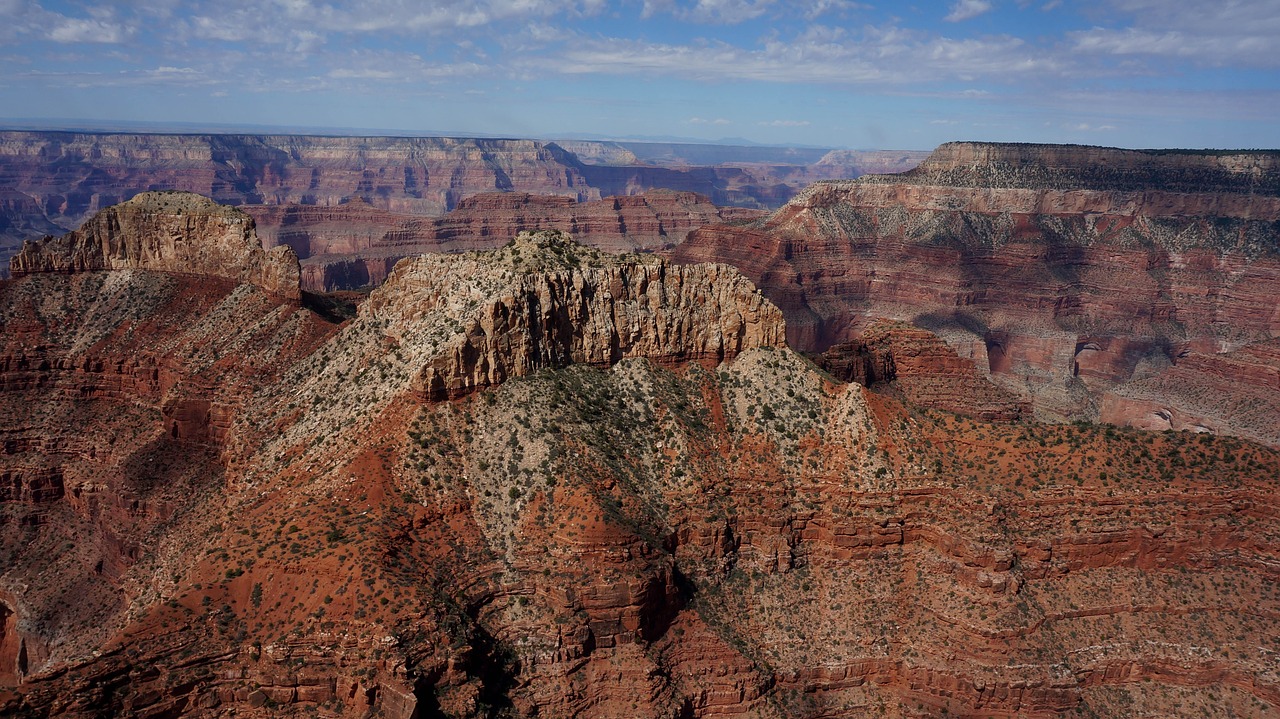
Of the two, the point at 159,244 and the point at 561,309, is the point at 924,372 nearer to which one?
the point at 561,309

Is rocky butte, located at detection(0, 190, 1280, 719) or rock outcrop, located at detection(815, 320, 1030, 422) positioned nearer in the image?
rocky butte, located at detection(0, 190, 1280, 719)

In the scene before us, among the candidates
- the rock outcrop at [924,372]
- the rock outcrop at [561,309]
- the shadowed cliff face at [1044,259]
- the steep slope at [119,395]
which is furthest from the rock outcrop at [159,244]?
the shadowed cliff face at [1044,259]

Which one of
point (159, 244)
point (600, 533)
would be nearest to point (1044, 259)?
point (600, 533)

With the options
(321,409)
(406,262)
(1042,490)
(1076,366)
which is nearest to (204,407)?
(321,409)

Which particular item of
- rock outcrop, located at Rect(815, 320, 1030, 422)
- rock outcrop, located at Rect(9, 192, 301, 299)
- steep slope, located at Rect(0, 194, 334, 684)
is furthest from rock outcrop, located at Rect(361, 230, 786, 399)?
rock outcrop, located at Rect(9, 192, 301, 299)

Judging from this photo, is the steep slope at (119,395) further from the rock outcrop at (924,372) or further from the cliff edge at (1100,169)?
the cliff edge at (1100,169)

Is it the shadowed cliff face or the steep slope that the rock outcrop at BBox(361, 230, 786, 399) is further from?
the shadowed cliff face
